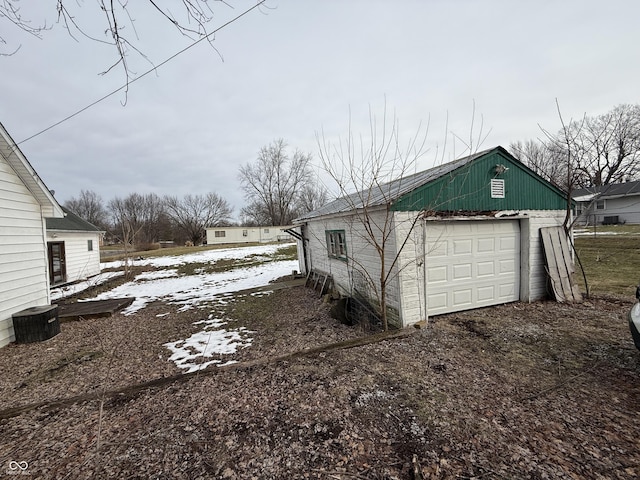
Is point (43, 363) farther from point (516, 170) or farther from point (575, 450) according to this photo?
point (516, 170)

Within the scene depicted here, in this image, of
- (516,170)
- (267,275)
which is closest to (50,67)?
(516,170)

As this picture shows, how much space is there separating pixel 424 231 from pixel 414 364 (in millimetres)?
2464

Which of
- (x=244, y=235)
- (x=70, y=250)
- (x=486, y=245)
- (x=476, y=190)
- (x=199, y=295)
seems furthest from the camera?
(x=244, y=235)

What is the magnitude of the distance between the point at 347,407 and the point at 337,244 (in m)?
4.97

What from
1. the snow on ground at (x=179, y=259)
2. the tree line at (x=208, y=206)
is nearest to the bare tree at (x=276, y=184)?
the tree line at (x=208, y=206)

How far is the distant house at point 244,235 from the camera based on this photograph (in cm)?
3988

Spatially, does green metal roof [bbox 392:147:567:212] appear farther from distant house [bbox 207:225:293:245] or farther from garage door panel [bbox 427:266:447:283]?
distant house [bbox 207:225:293:245]

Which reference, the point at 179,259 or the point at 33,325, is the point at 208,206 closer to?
the point at 179,259

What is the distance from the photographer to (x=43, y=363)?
4.60 m

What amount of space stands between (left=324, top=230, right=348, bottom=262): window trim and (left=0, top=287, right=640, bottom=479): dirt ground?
245 centimetres

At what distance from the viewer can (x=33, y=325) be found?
5.50 m

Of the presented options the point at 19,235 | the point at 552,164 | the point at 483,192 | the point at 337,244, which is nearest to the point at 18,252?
the point at 19,235

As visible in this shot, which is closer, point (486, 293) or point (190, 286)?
point (486, 293)

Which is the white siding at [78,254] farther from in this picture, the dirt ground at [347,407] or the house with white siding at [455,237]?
the house with white siding at [455,237]
